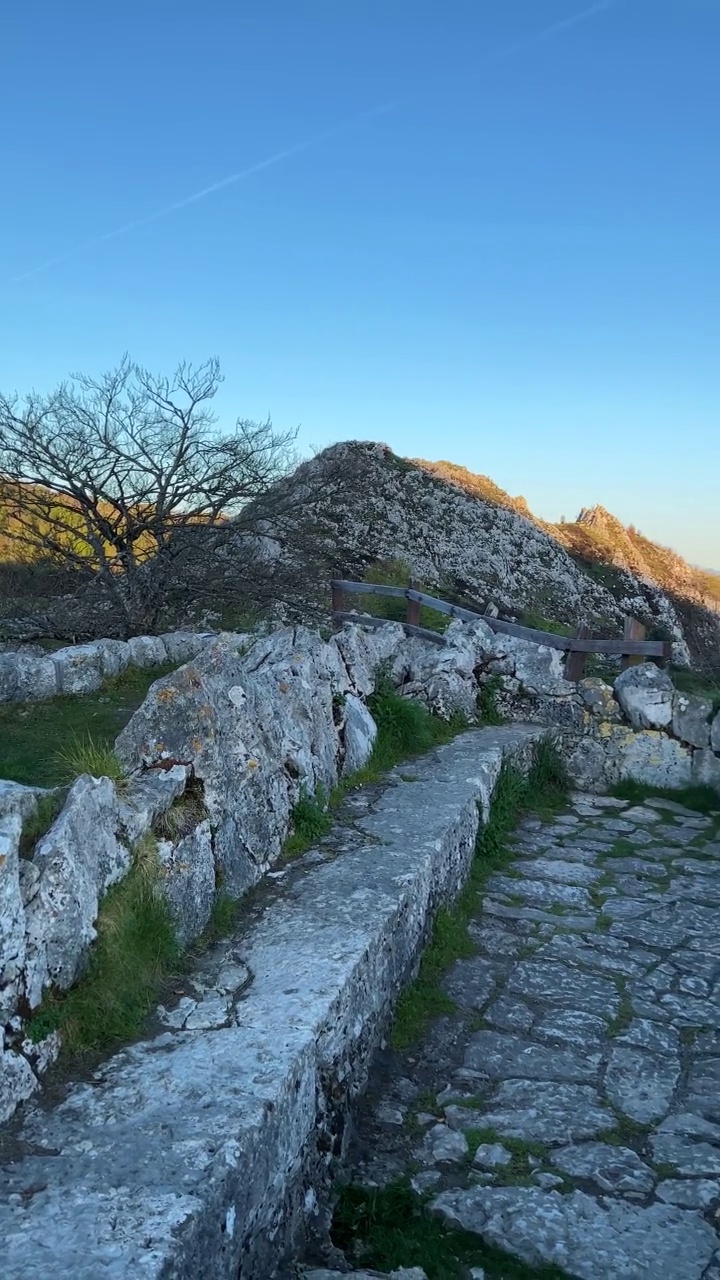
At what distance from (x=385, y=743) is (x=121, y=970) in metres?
3.77

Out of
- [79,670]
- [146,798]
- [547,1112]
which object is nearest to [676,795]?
[547,1112]

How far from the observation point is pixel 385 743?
663cm

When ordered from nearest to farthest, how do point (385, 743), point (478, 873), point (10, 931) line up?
point (10, 931) < point (478, 873) < point (385, 743)

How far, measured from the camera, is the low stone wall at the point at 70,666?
28.0 ft

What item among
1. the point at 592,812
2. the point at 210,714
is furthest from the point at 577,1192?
the point at 592,812

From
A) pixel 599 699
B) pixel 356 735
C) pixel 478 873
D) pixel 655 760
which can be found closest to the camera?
pixel 478 873

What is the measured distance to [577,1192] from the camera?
2957 millimetres

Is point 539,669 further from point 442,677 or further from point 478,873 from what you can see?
point 478,873

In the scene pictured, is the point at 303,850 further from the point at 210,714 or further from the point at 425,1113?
the point at 425,1113

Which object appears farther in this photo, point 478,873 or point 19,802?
point 478,873

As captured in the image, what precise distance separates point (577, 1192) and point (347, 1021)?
93cm

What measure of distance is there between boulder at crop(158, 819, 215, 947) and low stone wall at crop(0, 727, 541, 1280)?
174 mm

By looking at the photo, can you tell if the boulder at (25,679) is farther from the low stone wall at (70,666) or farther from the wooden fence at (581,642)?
the wooden fence at (581,642)

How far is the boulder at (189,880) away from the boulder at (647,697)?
4814mm
